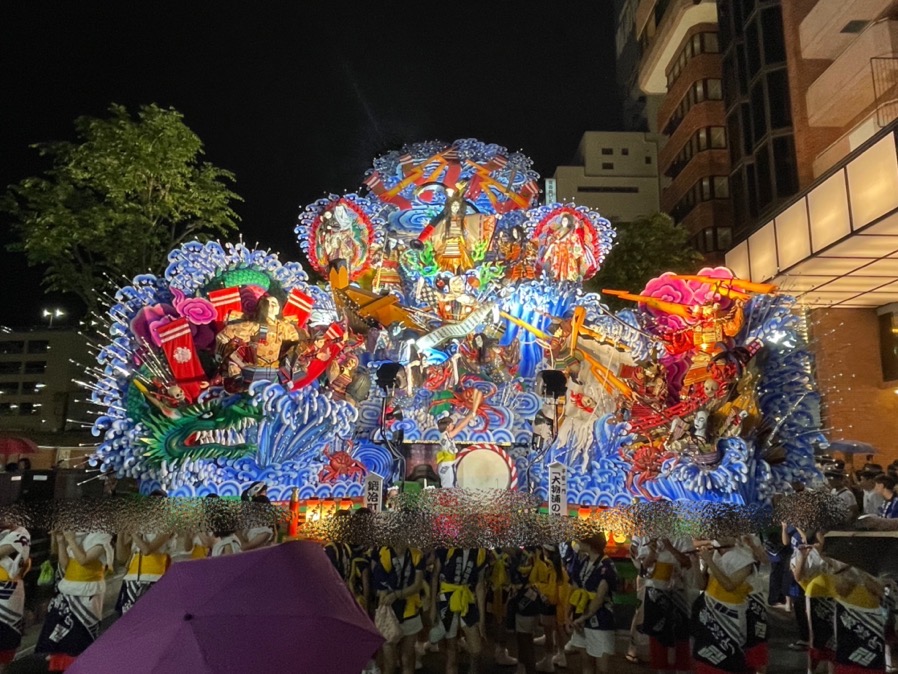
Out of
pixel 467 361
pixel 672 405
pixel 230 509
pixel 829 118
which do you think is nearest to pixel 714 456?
pixel 672 405

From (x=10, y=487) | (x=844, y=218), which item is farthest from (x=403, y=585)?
(x=844, y=218)

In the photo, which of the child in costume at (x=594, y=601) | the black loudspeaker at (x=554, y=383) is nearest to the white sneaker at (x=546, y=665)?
the child in costume at (x=594, y=601)

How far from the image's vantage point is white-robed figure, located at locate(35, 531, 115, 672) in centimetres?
564

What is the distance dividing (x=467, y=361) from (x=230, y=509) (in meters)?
9.09

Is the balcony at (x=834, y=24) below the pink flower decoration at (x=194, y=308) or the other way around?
the other way around

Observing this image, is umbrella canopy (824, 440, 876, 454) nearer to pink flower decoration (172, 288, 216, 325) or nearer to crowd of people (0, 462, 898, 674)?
crowd of people (0, 462, 898, 674)

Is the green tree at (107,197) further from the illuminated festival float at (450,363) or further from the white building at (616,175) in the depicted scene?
the white building at (616,175)

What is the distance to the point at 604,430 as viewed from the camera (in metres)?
14.2

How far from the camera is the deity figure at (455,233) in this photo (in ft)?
55.0

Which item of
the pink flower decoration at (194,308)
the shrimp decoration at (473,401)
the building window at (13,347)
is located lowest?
the shrimp decoration at (473,401)

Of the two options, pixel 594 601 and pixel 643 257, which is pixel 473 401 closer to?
pixel 643 257

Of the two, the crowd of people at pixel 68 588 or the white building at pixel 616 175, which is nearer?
the crowd of people at pixel 68 588

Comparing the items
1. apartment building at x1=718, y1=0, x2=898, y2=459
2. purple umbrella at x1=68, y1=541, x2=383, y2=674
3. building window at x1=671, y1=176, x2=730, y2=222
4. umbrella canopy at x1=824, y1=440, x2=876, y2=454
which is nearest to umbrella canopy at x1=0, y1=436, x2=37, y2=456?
purple umbrella at x1=68, y1=541, x2=383, y2=674

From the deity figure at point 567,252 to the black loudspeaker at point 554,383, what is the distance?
295 centimetres
